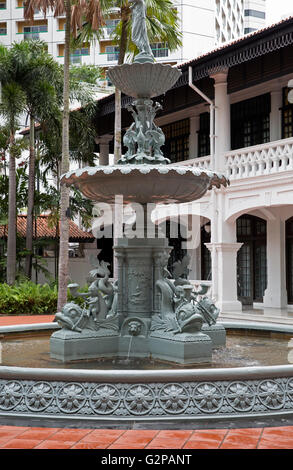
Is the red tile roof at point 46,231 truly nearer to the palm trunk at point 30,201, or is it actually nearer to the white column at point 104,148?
the palm trunk at point 30,201

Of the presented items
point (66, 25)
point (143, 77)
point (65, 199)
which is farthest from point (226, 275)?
point (143, 77)

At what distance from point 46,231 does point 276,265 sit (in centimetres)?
1216

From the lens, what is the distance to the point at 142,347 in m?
7.60

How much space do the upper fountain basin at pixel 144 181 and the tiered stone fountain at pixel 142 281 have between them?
1cm

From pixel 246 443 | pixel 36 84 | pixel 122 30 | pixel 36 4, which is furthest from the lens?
pixel 36 84

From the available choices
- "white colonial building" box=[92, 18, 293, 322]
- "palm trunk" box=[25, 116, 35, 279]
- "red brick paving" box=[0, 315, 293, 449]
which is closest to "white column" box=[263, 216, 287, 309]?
"white colonial building" box=[92, 18, 293, 322]

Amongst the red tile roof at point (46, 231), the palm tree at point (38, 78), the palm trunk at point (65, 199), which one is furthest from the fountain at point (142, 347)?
the red tile roof at point (46, 231)

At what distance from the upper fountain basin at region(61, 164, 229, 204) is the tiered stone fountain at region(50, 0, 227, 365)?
0.04 feet

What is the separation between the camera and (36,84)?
2266cm

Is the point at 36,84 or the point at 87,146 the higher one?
the point at 36,84

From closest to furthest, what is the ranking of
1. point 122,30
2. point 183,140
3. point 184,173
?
point 184,173
point 122,30
point 183,140

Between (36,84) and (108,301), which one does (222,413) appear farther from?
(36,84)
